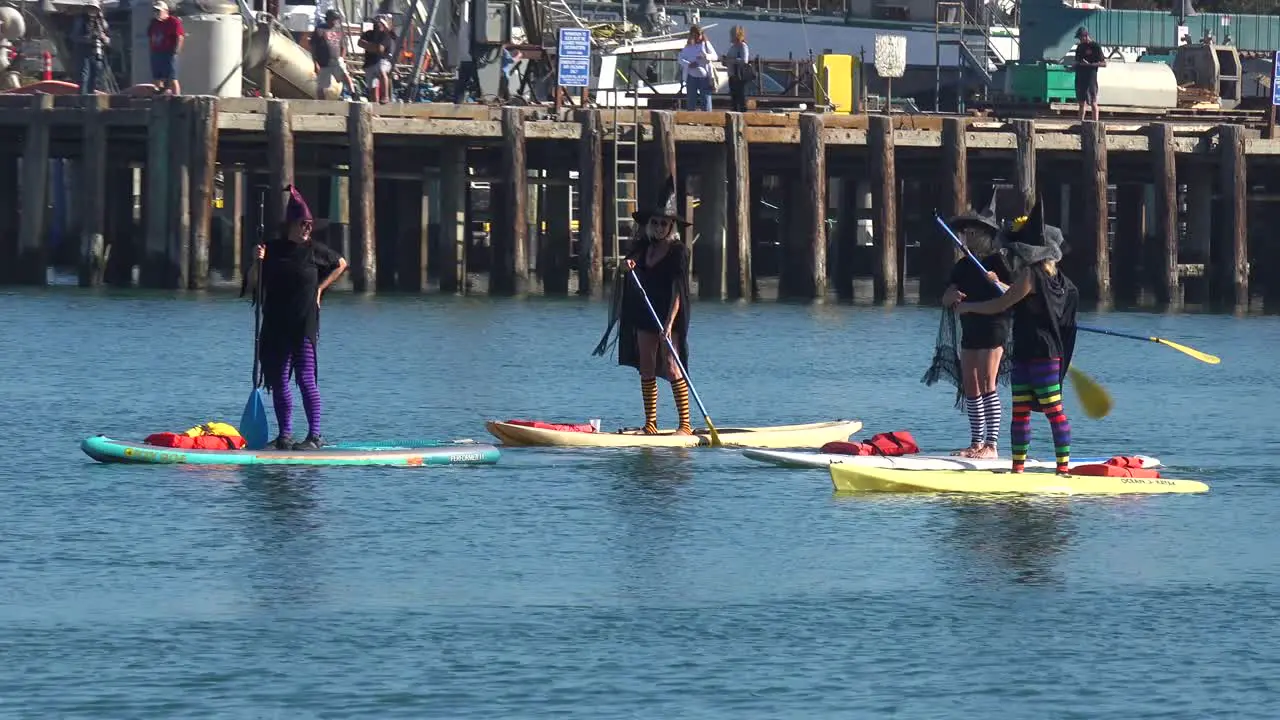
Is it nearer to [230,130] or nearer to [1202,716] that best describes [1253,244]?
[230,130]

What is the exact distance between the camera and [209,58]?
4197 centimetres

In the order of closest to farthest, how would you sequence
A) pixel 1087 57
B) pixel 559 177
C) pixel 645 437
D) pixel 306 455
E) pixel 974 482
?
pixel 974 482 → pixel 306 455 → pixel 645 437 → pixel 559 177 → pixel 1087 57

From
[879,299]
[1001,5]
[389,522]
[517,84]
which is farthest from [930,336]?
[1001,5]

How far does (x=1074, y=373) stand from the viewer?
721 inches

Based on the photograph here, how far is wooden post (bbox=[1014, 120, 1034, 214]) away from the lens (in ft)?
137

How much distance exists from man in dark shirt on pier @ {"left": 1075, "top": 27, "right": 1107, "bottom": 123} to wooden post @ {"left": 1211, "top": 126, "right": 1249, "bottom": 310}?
7.75 ft

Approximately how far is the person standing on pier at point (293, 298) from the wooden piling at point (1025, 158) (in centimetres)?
2531

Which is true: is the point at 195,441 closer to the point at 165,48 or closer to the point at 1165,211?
the point at 165,48

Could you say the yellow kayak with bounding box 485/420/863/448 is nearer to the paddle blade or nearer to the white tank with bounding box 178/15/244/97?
the paddle blade

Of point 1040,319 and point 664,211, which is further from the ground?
point 664,211

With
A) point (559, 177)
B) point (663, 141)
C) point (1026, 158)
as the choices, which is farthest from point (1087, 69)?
point (559, 177)

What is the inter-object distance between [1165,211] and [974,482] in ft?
84.2

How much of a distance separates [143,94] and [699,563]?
2694 centimetres

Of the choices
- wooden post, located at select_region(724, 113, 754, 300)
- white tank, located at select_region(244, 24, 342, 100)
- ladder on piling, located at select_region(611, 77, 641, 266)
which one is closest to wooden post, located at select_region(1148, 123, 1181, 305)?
wooden post, located at select_region(724, 113, 754, 300)
